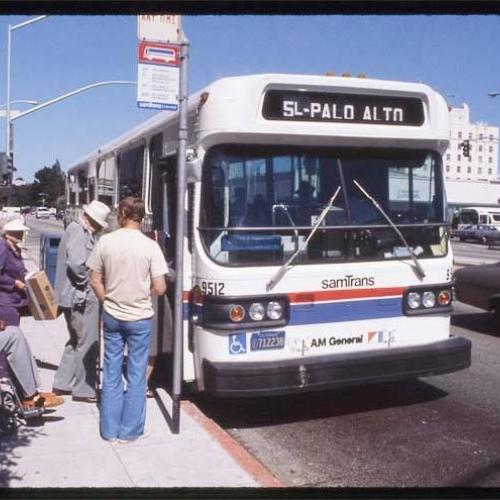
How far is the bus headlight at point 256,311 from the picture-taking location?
5750mm

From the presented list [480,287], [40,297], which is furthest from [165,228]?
[480,287]

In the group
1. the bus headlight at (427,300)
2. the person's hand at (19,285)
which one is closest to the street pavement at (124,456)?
the person's hand at (19,285)

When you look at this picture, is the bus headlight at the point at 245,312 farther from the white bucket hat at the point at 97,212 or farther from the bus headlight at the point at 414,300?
the white bucket hat at the point at 97,212

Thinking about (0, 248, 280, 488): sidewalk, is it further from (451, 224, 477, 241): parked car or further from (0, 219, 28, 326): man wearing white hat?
(451, 224, 477, 241): parked car

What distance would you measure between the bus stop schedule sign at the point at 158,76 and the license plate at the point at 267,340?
192cm

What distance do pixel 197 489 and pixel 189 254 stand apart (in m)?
2.09

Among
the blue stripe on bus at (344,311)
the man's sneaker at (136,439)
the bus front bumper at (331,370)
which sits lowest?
the man's sneaker at (136,439)

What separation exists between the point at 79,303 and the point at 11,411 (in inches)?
46.7

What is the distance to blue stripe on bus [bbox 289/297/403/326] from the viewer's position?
591cm

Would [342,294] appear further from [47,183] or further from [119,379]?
[47,183]

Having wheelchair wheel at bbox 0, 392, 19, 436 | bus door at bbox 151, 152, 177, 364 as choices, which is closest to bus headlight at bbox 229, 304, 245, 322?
bus door at bbox 151, 152, 177, 364

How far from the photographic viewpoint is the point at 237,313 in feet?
18.7

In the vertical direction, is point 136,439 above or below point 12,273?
below

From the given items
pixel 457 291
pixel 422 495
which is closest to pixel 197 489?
pixel 422 495
